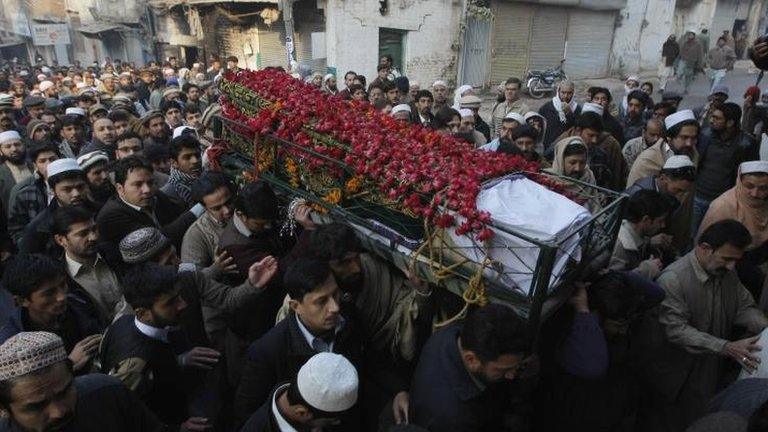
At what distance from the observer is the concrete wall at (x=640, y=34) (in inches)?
765

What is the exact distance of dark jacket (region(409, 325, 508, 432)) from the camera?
2191mm

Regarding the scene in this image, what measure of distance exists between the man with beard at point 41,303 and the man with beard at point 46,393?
66 centimetres

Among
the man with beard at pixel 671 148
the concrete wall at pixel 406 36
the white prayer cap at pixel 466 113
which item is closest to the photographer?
the man with beard at pixel 671 148

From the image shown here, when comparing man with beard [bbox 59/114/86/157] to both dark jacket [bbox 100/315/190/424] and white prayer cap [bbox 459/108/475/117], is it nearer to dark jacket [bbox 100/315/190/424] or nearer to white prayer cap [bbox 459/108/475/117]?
dark jacket [bbox 100/315/190/424]

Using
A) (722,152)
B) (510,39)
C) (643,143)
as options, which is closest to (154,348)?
(722,152)

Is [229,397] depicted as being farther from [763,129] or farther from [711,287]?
[763,129]

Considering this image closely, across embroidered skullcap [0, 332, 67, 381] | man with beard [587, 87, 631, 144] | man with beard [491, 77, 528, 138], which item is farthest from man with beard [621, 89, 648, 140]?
embroidered skullcap [0, 332, 67, 381]

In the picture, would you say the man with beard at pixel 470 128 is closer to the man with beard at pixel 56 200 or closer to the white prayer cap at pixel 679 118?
the white prayer cap at pixel 679 118

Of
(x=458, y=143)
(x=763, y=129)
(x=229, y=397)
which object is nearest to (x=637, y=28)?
(x=763, y=129)

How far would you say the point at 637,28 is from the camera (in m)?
19.9

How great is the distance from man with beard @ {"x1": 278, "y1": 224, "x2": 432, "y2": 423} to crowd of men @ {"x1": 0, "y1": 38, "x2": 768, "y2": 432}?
0.04ft

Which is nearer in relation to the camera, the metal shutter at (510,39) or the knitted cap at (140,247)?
the knitted cap at (140,247)

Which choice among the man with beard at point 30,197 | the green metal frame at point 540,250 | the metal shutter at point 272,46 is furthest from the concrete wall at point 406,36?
the green metal frame at point 540,250

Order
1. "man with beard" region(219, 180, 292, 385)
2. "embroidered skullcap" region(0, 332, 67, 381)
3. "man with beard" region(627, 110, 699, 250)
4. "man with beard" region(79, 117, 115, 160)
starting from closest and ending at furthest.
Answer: "embroidered skullcap" region(0, 332, 67, 381) < "man with beard" region(219, 180, 292, 385) < "man with beard" region(627, 110, 699, 250) < "man with beard" region(79, 117, 115, 160)
